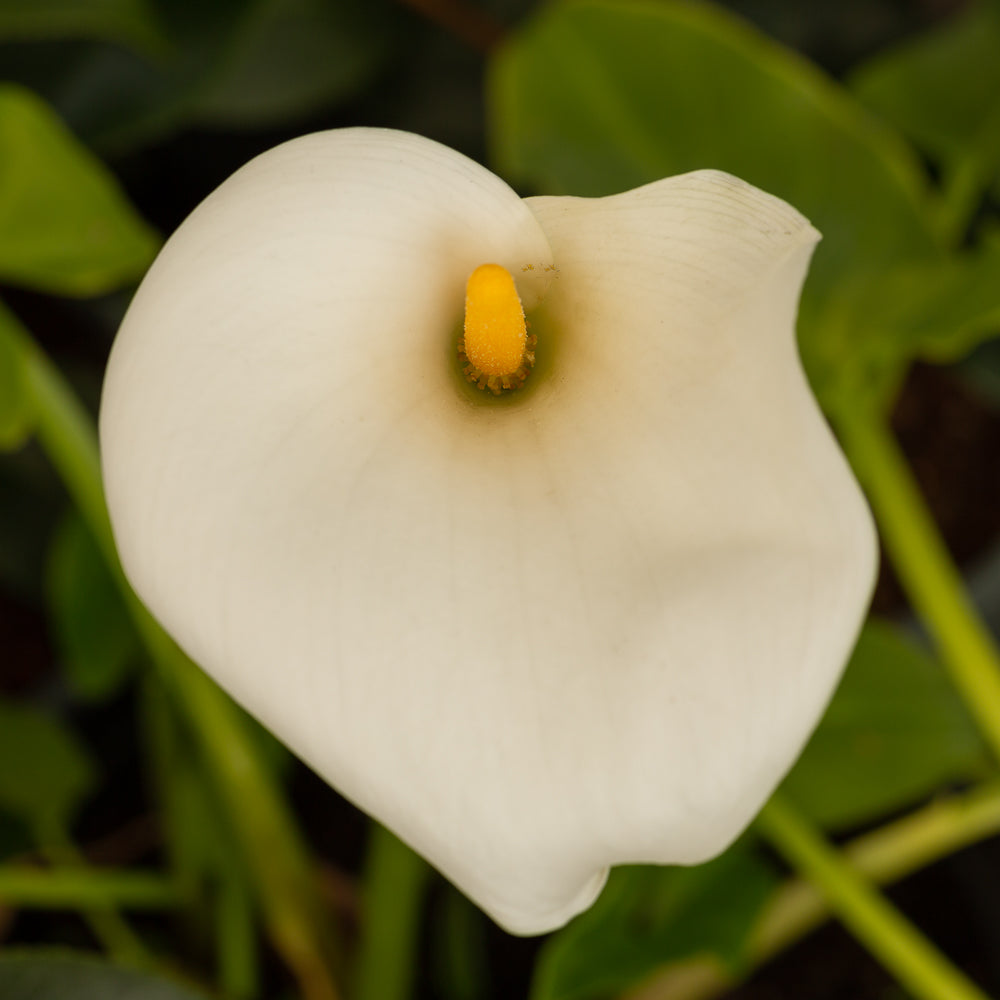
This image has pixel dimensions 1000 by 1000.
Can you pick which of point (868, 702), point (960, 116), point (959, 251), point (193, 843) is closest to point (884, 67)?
point (960, 116)

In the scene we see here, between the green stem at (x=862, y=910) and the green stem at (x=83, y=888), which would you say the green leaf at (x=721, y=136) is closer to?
the green stem at (x=862, y=910)

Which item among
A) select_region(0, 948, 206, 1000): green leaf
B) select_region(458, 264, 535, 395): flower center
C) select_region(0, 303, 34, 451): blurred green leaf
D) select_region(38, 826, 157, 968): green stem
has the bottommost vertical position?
select_region(38, 826, 157, 968): green stem

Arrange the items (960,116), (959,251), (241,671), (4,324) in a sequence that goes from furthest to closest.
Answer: (959,251) → (960,116) → (4,324) → (241,671)

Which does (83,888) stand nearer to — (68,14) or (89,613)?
(89,613)

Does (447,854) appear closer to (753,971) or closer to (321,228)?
(321,228)

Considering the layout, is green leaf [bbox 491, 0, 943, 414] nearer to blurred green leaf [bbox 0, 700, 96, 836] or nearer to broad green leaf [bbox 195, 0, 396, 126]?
broad green leaf [bbox 195, 0, 396, 126]

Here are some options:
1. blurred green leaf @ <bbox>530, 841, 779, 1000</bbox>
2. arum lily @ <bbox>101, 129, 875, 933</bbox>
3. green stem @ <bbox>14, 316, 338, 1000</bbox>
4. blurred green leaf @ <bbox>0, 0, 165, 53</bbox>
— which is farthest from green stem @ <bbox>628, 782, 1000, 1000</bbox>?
blurred green leaf @ <bbox>0, 0, 165, 53</bbox>

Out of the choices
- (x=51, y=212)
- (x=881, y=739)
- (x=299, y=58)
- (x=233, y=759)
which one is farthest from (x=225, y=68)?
(x=881, y=739)
